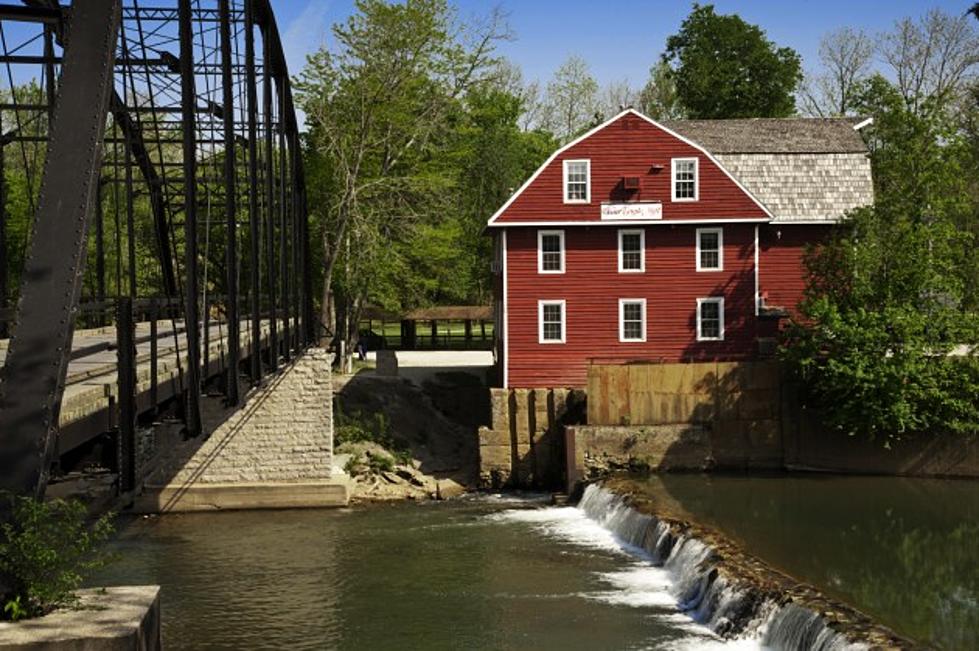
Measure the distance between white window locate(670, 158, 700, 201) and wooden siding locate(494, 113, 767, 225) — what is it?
0.44ft

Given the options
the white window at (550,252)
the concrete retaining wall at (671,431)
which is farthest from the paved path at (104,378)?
the white window at (550,252)

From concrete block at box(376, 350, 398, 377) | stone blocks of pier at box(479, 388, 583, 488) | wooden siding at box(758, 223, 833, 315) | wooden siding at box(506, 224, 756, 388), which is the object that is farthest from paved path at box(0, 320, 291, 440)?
concrete block at box(376, 350, 398, 377)

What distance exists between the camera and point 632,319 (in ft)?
115

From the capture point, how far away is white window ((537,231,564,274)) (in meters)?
34.8

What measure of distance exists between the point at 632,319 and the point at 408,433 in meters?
7.97

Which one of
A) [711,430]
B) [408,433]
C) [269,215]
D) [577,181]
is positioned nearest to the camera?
[269,215]

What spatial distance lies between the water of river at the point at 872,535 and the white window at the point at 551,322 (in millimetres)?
5812

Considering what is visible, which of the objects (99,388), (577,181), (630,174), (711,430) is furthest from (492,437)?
(99,388)

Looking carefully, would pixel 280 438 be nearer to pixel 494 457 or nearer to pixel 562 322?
pixel 494 457

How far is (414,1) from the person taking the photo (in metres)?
44.9

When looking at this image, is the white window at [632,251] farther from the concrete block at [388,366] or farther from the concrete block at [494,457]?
the concrete block at [388,366]

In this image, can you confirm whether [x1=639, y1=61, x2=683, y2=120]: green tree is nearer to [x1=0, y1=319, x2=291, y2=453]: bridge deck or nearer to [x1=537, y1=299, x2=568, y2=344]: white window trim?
[x1=537, y1=299, x2=568, y2=344]: white window trim

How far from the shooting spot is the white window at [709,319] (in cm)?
3509

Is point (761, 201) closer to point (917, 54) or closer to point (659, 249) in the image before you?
point (659, 249)
